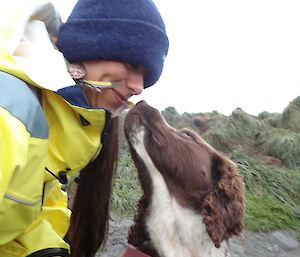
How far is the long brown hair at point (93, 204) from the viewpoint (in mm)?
2439

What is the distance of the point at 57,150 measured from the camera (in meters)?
1.80

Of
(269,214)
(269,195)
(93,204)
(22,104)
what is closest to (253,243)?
(269,214)

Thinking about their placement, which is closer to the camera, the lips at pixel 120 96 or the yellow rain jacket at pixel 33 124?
the yellow rain jacket at pixel 33 124

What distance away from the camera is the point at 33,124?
58.5 inches

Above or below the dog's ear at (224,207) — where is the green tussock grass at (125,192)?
below

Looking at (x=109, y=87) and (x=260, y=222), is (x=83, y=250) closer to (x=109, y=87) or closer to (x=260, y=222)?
(x=109, y=87)

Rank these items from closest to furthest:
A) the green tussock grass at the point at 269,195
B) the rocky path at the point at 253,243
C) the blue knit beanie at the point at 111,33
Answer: the blue knit beanie at the point at 111,33 → the rocky path at the point at 253,243 → the green tussock grass at the point at 269,195

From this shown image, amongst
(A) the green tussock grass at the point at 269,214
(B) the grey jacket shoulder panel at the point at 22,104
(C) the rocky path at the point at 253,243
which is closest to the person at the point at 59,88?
(B) the grey jacket shoulder panel at the point at 22,104

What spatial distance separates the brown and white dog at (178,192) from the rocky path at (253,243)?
1458 millimetres

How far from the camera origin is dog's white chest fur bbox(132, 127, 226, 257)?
87.3 inches

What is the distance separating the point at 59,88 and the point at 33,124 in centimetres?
→ 22

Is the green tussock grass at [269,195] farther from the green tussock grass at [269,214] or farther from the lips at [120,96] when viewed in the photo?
the lips at [120,96]

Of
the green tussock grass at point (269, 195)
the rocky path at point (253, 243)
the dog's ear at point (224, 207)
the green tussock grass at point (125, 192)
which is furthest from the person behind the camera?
the green tussock grass at point (269, 195)

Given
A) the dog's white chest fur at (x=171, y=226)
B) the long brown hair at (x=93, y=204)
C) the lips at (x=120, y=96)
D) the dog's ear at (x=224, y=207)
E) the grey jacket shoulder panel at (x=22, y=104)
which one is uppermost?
the grey jacket shoulder panel at (x=22, y=104)
